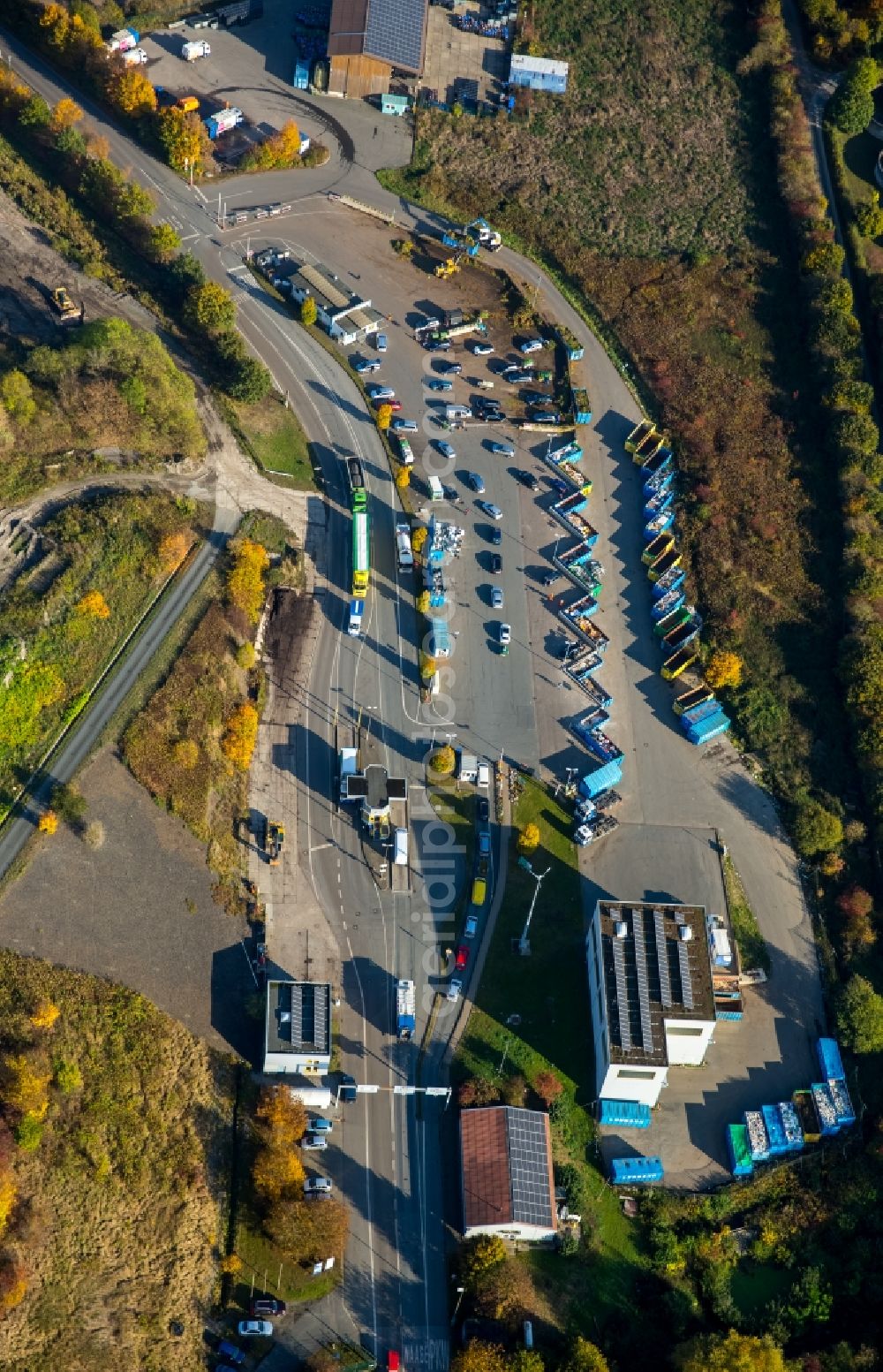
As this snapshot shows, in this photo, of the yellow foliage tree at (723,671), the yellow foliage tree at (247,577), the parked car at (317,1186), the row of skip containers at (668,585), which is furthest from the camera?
the yellow foliage tree at (723,671)

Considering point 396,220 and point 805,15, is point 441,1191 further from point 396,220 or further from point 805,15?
point 805,15

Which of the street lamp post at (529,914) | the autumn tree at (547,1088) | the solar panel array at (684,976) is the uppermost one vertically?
the street lamp post at (529,914)

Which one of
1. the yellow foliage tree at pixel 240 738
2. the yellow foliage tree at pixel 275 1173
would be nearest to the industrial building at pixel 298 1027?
the yellow foliage tree at pixel 275 1173

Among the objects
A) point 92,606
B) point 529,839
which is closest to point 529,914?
point 529,839

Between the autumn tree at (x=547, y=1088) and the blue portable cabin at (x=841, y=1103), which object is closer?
the autumn tree at (x=547, y=1088)

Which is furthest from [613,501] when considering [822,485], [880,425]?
[880,425]

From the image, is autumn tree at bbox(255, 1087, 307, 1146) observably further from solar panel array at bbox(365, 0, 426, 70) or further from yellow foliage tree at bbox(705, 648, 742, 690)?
solar panel array at bbox(365, 0, 426, 70)

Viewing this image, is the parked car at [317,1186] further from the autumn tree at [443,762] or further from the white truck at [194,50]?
the white truck at [194,50]

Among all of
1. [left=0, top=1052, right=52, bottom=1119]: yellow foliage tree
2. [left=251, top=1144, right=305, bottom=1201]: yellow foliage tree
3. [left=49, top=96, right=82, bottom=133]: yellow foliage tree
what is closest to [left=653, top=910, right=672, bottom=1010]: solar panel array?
[left=251, top=1144, right=305, bottom=1201]: yellow foliage tree

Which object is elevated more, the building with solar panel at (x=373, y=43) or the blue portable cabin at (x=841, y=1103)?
the building with solar panel at (x=373, y=43)
